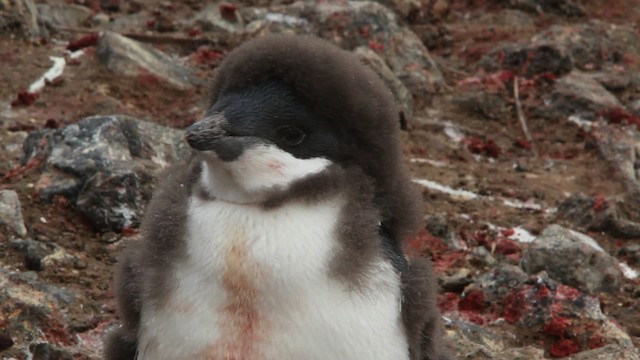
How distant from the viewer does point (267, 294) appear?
3.89 meters

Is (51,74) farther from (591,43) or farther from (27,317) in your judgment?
(591,43)

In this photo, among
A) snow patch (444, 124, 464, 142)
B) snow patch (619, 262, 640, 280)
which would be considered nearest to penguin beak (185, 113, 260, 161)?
snow patch (619, 262, 640, 280)

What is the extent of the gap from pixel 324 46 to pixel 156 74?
23.4ft

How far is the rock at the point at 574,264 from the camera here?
24.9 feet

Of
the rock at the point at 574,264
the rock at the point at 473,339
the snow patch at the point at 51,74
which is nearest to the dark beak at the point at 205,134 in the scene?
the rock at the point at 473,339

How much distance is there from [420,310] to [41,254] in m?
3.02

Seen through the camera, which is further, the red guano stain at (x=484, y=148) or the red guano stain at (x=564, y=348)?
the red guano stain at (x=484, y=148)

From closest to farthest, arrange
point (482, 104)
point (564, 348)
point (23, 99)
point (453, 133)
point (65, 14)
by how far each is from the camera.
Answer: point (564, 348)
point (23, 99)
point (453, 133)
point (482, 104)
point (65, 14)

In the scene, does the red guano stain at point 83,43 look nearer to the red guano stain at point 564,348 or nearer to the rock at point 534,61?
the rock at point 534,61

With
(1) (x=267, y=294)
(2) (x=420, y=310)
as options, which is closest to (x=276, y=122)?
(1) (x=267, y=294)

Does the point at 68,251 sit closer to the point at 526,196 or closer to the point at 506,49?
the point at 526,196

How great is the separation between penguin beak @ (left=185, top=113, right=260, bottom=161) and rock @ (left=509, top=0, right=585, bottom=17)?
12.8 metres

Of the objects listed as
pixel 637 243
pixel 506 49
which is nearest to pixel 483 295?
pixel 637 243

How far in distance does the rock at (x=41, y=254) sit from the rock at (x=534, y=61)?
7.70 meters
